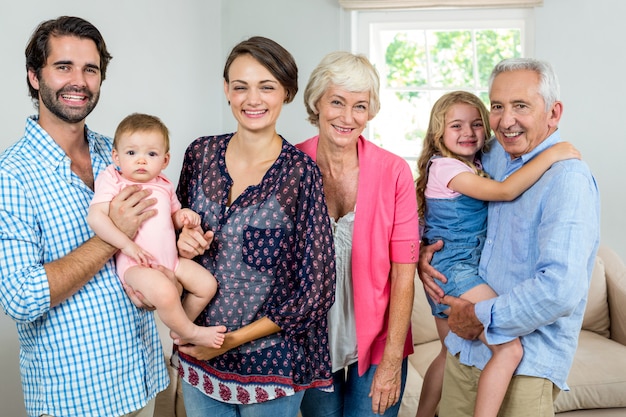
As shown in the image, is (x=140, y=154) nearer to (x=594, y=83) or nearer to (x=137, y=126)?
(x=137, y=126)

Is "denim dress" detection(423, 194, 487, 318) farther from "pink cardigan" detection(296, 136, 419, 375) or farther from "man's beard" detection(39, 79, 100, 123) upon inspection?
"man's beard" detection(39, 79, 100, 123)

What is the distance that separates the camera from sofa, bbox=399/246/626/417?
9.86 feet

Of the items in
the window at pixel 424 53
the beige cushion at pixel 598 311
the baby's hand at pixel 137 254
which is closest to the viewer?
the baby's hand at pixel 137 254

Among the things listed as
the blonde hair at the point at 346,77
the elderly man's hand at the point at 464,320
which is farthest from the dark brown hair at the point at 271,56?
the elderly man's hand at the point at 464,320

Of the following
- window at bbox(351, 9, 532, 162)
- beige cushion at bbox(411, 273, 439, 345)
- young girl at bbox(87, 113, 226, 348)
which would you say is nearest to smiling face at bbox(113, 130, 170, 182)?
young girl at bbox(87, 113, 226, 348)

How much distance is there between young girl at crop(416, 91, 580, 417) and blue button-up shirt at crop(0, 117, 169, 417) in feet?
3.13

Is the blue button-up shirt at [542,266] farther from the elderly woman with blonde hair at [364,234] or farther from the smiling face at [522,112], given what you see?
the elderly woman with blonde hair at [364,234]

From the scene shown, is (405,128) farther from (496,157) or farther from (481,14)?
(496,157)

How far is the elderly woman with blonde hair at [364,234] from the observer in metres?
1.94

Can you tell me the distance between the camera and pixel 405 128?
15.0ft

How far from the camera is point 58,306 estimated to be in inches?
65.3

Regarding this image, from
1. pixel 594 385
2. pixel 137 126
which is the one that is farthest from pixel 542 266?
pixel 594 385

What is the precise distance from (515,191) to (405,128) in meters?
2.81

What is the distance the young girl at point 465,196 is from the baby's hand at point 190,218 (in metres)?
0.80
